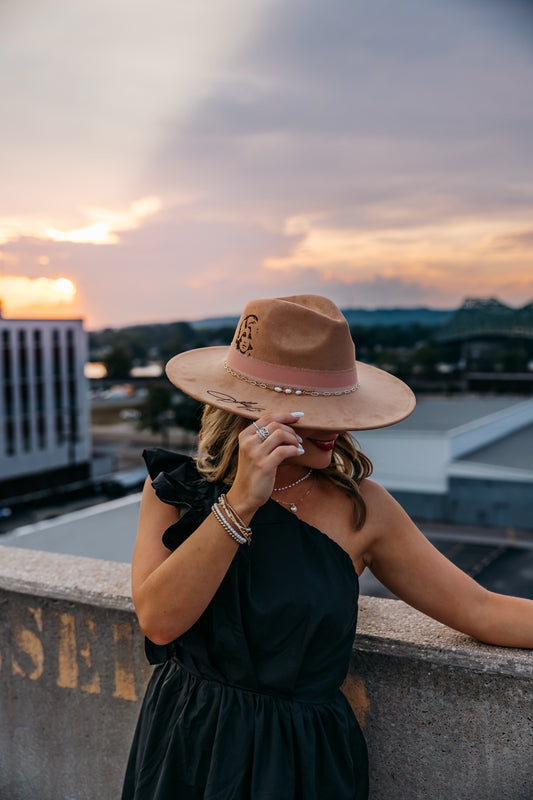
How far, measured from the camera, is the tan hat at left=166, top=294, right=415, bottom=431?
59.1 inches

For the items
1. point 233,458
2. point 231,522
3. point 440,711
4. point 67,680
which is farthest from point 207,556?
point 67,680

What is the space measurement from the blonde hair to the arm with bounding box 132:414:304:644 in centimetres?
27

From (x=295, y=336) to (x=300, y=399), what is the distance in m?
0.16

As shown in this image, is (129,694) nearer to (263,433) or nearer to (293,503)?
(293,503)

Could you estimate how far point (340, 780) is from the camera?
1.56 meters

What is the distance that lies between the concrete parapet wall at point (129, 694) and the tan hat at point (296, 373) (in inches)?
33.0

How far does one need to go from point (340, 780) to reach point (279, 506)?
0.72 metres

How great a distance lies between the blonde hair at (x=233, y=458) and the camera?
1.64 meters

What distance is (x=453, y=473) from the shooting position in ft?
87.5

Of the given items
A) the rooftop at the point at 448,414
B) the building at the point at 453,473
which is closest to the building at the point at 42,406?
the building at the point at 453,473

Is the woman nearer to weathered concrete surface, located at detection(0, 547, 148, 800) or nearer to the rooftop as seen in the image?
weathered concrete surface, located at detection(0, 547, 148, 800)

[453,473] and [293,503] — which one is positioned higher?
[293,503]

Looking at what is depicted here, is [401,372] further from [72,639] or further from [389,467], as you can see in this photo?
[72,639]

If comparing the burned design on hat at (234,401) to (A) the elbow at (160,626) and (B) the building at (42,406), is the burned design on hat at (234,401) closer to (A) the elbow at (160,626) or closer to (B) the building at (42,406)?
(A) the elbow at (160,626)
